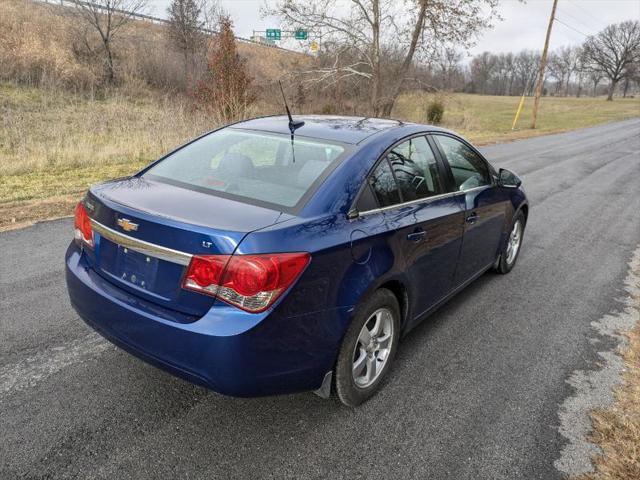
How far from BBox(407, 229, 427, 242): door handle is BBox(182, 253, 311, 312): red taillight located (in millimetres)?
1011

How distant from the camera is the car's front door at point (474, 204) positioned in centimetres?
376

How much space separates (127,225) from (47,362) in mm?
1319

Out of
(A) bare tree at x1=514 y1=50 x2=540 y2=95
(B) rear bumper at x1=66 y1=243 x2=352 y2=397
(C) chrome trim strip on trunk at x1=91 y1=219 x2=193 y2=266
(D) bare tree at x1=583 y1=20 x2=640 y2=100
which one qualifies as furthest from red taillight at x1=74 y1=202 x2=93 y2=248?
(A) bare tree at x1=514 y1=50 x2=540 y2=95

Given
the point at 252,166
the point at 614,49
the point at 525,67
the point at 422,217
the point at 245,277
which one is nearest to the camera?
the point at 245,277

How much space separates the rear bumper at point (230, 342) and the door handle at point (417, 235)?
74 centimetres

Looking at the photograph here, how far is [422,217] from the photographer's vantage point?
311 centimetres

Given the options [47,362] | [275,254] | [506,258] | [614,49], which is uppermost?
[614,49]

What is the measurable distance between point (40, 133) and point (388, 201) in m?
14.1

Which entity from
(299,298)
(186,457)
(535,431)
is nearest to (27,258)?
(186,457)

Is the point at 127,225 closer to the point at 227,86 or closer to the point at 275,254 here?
the point at 275,254

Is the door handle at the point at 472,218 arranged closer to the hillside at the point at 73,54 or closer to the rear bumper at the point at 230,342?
the rear bumper at the point at 230,342

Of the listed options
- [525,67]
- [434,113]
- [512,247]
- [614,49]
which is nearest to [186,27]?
[434,113]

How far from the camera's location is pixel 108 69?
92.7ft

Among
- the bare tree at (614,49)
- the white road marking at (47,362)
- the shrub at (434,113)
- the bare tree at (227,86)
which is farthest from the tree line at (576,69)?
the white road marking at (47,362)
